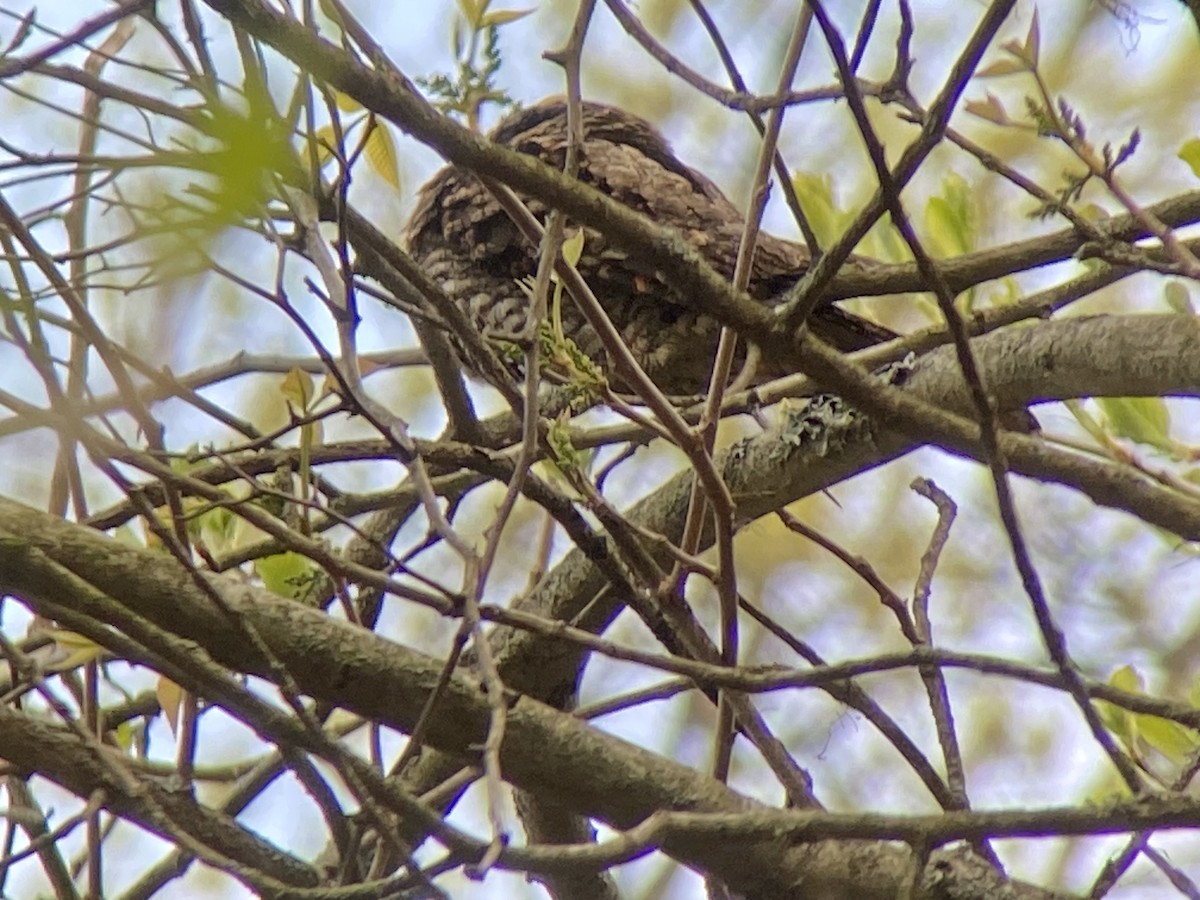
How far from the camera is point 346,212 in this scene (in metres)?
1.09

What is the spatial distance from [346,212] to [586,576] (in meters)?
0.62

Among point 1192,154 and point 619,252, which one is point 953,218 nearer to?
point 1192,154

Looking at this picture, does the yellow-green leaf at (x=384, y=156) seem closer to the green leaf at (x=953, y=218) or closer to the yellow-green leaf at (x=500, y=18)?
the yellow-green leaf at (x=500, y=18)

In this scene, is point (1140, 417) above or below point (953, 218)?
below

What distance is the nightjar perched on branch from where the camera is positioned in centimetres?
213

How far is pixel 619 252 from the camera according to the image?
2.03 meters

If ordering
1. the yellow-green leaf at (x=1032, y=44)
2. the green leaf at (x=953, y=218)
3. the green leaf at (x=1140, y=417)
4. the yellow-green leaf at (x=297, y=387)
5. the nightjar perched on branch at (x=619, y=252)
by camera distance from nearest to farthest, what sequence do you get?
1. the yellow-green leaf at (x=1032, y=44)
2. the yellow-green leaf at (x=297, y=387)
3. the green leaf at (x=1140, y=417)
4. the green leaf at (x=953, y=218)
5. the nightjar perched on branch at (x=619, y=252)

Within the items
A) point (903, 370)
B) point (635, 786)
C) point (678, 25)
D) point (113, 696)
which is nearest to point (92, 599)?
point (635, 786)

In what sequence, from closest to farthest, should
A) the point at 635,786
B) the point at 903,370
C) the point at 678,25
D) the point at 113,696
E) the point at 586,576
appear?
the point at 635,786
the point at 903,370
the point at 586,576
the point at 113,696
the point at 678,25

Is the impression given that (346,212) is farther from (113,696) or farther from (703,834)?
(113,696)

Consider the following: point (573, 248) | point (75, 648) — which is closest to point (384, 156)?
point (573, 248)

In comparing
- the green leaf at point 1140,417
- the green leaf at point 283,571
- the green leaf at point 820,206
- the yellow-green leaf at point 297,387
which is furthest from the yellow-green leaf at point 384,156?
the green leaf at point 1140,417

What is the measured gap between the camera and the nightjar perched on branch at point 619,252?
6.98 ft

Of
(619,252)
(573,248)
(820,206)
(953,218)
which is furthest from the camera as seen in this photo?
(619,252)
